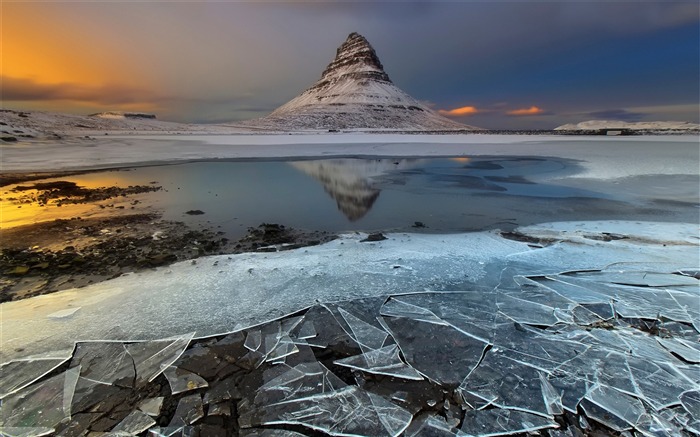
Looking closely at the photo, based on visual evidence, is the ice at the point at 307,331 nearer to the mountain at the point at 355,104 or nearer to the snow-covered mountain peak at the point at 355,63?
the mountain at the point at 355,104

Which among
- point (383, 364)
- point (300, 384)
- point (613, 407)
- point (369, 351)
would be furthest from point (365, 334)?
point (613, 407)

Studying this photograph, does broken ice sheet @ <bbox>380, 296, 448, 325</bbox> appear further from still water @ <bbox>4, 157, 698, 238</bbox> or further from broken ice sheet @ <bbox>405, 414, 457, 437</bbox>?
still water @ <bbox>4, 157, 698, 238</bbox>

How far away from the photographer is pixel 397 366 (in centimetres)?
266

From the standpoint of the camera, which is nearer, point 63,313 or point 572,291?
point 63,313

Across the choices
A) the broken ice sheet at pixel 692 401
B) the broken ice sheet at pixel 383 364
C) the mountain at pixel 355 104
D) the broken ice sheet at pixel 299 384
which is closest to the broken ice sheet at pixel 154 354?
the broken ice sheet at pixel 299 384

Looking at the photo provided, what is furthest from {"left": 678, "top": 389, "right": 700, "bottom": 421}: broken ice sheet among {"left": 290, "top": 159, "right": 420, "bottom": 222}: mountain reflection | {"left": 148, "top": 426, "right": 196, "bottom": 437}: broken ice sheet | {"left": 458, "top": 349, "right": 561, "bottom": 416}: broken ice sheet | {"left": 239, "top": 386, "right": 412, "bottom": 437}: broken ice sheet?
{"left": 290, "top": 159, "right": 420, "bottom": 222}: mountain reflection

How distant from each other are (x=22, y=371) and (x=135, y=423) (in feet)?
3.98

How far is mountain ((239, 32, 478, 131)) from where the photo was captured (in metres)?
94.4

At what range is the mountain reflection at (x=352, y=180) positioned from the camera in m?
8.27

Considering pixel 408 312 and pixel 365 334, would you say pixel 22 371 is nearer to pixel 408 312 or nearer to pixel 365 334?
pixel 365 334

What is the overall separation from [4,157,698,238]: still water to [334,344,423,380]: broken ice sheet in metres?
3.69

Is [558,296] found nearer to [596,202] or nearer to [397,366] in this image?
[397,366]

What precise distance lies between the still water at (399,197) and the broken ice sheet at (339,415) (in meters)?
4.04

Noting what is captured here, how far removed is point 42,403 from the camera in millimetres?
2318
